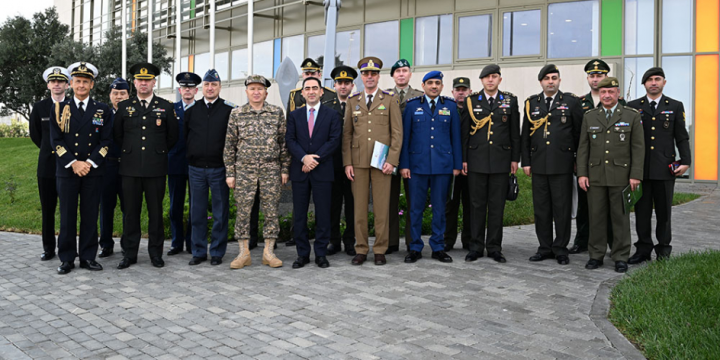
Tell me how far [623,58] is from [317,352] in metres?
16.5

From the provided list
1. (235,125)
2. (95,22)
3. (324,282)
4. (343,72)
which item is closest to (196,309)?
(324,282)

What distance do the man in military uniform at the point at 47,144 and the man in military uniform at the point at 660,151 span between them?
20.2ft

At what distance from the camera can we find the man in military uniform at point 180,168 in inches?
280

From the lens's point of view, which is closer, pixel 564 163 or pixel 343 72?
pixel 564 163

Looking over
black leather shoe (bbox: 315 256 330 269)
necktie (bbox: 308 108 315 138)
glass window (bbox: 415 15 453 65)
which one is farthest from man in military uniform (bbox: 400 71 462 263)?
glass window (bbox: 415 15 453 65)

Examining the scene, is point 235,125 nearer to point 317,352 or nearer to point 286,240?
point 286,240

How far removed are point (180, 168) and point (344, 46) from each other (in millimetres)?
16716

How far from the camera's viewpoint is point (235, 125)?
6.59 meters

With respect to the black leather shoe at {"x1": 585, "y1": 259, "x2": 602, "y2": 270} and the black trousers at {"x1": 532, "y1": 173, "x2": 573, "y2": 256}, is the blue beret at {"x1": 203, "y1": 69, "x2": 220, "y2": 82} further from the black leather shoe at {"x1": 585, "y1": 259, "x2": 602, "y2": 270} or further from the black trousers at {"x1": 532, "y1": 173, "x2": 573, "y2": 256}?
the black leather shoe at {"x1": 585, "y1": 259, "x2": 602, "y2": 270}

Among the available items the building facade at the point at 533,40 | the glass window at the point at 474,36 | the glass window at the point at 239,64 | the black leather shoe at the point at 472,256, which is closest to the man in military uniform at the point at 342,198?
the black leather shoe at the point at 472,256

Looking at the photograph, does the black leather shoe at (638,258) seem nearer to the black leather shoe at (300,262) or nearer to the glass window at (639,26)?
the black leather shoe at (300,262)

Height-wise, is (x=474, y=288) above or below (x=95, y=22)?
below

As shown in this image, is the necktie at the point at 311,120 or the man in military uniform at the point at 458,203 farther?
the man in military uniform at the point at 458,203

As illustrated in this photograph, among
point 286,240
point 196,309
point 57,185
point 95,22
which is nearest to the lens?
point 196,309
